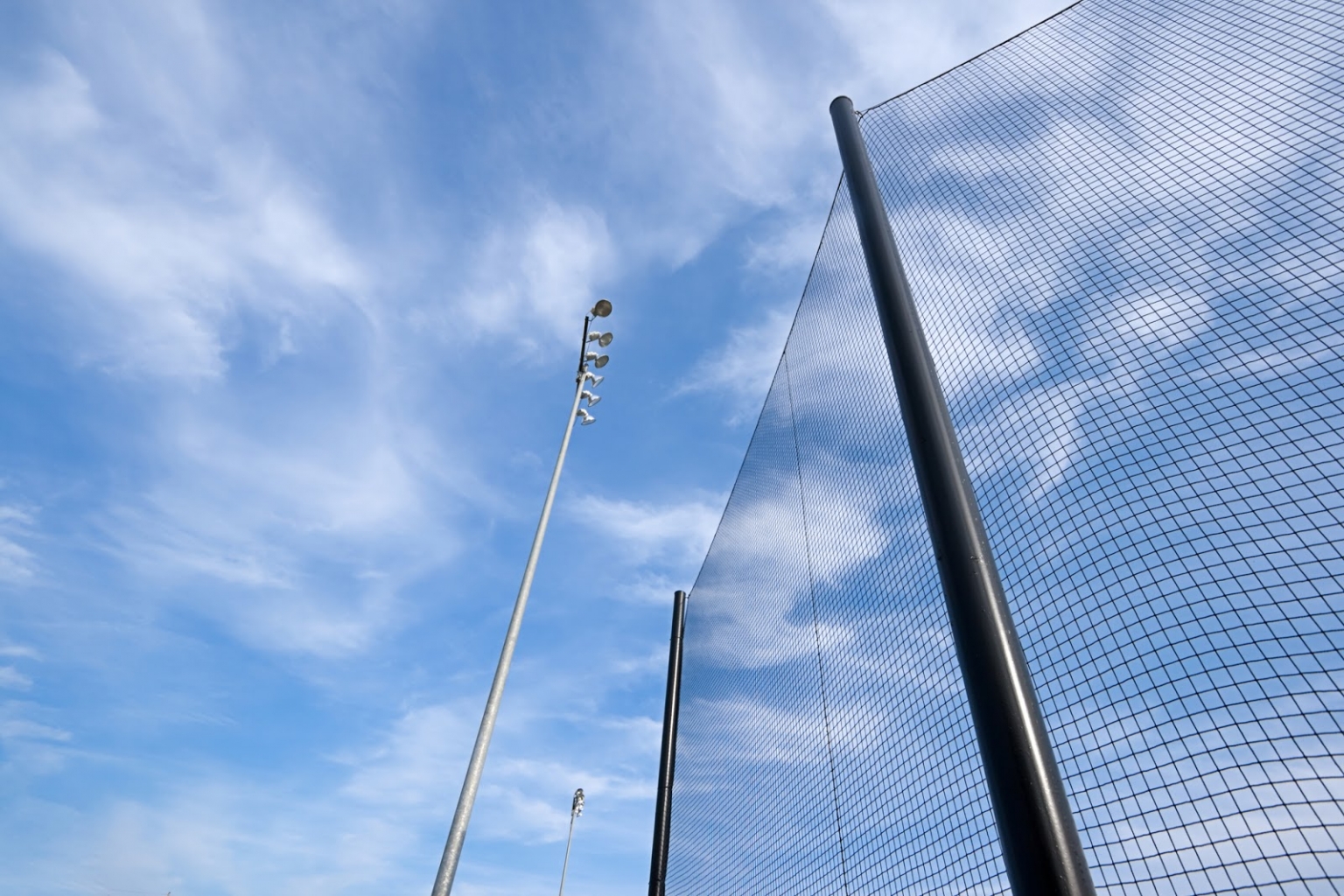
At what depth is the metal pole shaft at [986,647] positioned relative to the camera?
1.79 meters

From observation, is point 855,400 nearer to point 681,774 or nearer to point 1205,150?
point 1205,150

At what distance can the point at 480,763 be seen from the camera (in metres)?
4.27

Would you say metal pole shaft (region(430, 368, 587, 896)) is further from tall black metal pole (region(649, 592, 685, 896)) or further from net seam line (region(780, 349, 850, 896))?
tall black metal pole (region(649, 592, 685, 896))

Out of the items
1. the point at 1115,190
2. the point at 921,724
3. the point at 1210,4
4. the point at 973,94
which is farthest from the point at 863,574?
the point at 1210,4

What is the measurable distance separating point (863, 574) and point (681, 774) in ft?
15.8

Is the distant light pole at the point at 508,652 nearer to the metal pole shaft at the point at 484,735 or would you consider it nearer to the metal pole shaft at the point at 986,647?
the metal pole shaft at the point at 484,735

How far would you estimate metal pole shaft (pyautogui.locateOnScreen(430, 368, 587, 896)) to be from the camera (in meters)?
3.91

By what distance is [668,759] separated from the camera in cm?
883

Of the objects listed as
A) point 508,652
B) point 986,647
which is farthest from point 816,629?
point 986,647

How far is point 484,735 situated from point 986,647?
3.41m

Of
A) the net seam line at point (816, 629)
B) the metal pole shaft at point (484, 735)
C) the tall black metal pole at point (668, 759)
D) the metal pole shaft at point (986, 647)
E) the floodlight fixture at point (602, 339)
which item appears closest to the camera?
the metal pole shaft at point (986, 647)

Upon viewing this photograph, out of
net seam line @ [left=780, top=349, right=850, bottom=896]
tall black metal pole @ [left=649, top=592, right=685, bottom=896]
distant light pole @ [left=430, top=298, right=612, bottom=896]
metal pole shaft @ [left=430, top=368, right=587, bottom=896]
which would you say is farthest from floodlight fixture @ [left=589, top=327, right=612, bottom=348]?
tall black metal pole @ [left=649, top=592, right=685, bottom=896]

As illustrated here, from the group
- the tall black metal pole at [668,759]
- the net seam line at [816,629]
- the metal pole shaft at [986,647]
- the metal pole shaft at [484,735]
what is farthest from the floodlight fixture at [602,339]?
the tall black metal pole at [668,759]

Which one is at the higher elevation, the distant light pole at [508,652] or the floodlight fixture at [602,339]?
the floodlight fixture at [602,339]
